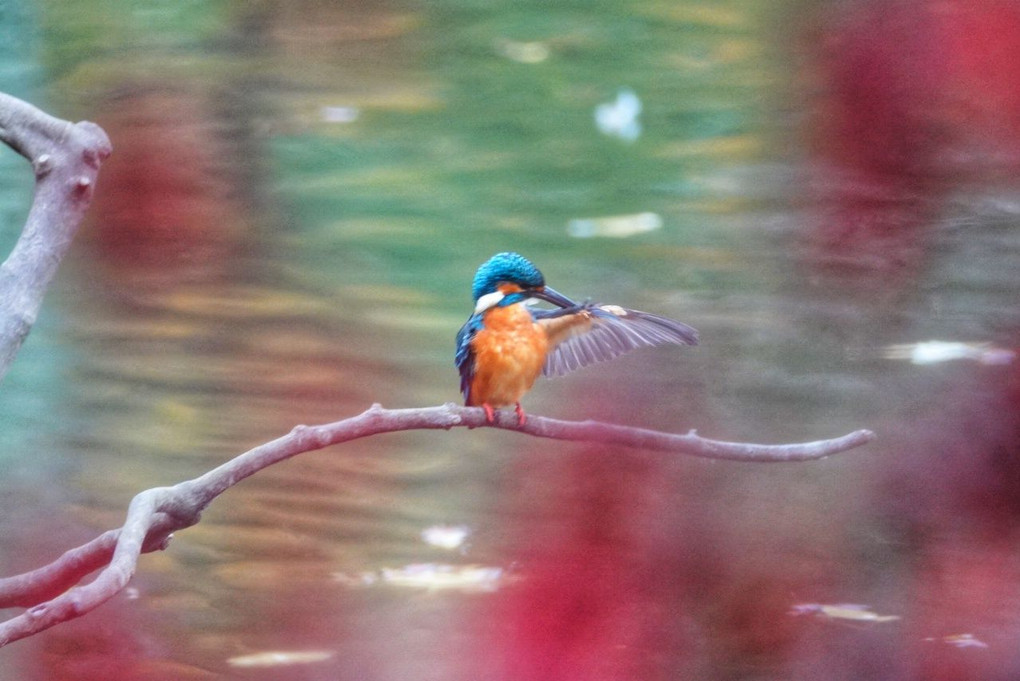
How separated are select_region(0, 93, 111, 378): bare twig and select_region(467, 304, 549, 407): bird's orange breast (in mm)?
449

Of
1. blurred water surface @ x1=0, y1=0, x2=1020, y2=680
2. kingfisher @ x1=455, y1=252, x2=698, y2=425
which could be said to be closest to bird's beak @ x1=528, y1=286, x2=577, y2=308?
kingfisher @ x1=455, y1=252, x2=698, y2=425

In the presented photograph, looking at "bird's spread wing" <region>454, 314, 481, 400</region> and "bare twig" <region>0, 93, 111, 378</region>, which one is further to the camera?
"bird's spread wing" <region>454, 314, 481, 400</region>

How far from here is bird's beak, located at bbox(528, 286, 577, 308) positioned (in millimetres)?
1219

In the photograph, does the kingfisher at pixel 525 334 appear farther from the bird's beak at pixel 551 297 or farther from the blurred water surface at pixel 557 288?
the blurred water surface at pixel 557 288

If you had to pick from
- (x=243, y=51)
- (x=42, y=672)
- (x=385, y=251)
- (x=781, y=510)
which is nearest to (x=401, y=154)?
(x=385, y=251)

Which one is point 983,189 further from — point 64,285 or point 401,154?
point 64,285

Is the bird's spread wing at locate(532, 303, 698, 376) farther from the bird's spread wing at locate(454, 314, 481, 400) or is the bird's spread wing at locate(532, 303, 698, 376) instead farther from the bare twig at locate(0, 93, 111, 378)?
the bare twig at locate(0, 93, 111, 378)

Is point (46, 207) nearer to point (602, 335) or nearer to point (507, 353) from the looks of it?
point (507, 353)

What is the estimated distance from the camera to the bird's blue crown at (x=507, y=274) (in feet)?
3.99

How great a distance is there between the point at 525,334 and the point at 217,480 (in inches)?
14.7

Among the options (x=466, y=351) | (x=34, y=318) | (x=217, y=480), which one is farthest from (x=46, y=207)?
(x=466, y=351)

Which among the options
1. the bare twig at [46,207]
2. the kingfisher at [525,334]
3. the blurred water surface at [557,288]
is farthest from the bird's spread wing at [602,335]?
the bare twig at [46,207]

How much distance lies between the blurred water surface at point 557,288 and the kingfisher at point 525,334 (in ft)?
0.35

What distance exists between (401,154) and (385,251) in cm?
13
